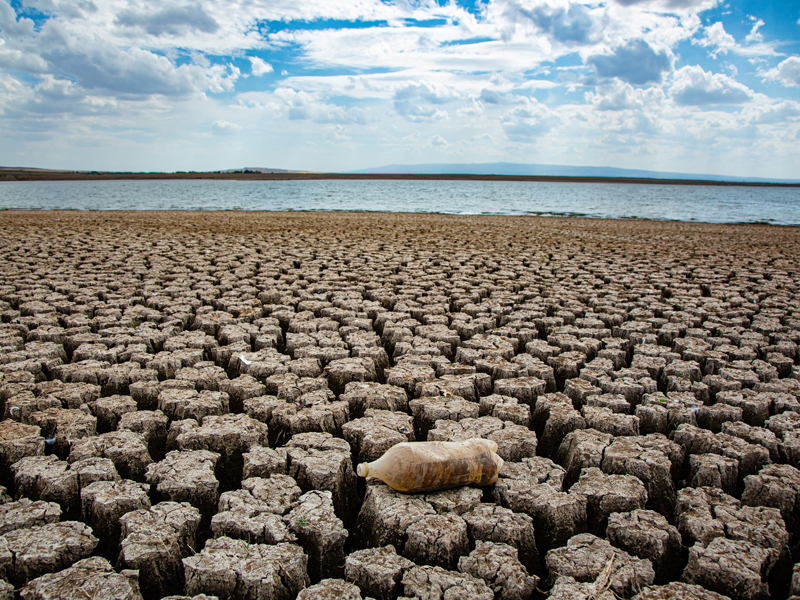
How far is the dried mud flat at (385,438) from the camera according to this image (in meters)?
1.73

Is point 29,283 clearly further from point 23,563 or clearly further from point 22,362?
point 23,563

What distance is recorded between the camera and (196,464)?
7.32 feet

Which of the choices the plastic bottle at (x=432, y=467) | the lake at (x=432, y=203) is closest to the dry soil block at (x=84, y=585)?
the plastic bottle at (x=432, y=467)

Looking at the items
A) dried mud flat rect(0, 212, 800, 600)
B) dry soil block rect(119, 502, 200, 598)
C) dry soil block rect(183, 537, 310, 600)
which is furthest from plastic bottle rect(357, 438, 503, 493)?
dry soil block rect(119, 502, 200, 598)

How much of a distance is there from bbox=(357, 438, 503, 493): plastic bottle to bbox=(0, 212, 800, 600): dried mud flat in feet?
0.19

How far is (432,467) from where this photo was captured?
2016mm

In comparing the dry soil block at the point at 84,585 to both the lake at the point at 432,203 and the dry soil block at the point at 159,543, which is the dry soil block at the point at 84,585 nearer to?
the dry soil block at the point at 159,543

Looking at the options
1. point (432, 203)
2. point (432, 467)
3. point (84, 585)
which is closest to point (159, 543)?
point (84, 585)

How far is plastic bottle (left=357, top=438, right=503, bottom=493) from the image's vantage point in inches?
79.3

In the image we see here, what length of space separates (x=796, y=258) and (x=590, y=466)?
28.4 ft

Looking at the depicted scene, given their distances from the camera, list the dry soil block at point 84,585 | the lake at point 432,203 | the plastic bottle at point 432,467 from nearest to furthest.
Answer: the dry soil block at point 84,585, the plastic bottle at point 432,467, the lake at point 432,203

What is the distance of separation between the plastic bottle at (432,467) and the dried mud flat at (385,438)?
6 cm

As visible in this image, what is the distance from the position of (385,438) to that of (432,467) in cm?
47

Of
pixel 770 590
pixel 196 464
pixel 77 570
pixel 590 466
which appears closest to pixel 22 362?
pixel 196 464
